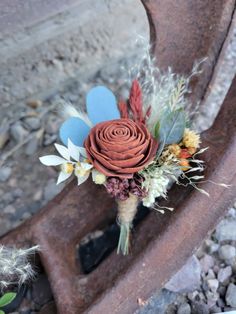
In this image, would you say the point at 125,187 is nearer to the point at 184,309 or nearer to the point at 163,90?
the point at 163,90

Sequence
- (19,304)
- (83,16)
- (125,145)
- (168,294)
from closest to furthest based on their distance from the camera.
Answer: (125,145) < (19,304) < (168,294) < (83,16)

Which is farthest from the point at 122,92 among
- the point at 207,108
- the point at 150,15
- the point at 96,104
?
the point at 96,104

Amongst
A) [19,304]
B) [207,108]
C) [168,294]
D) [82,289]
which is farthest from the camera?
[207,108]

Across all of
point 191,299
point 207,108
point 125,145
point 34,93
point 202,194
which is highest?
point 125,145

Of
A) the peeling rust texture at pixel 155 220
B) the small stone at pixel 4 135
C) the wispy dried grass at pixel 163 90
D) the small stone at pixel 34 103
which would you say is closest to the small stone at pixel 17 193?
the small stone at pixel 4 135

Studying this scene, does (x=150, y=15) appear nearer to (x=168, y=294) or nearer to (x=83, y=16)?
(x=168, y=294)

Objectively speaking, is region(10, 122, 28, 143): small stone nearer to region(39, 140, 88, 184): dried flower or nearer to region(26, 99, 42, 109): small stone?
region(26, 99, 42, 109): small stone
